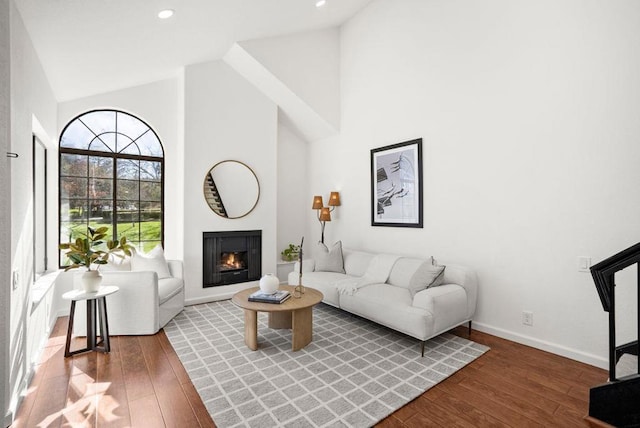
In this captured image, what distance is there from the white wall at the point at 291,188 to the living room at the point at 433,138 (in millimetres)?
36

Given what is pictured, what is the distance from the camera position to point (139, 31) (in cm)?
313

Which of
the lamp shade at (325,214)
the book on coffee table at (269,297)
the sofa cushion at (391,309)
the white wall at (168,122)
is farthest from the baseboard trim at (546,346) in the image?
the white wall at (168,122)

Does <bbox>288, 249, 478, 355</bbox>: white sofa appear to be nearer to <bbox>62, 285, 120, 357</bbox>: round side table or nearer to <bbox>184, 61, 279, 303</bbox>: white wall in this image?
<bbox>184, 61, 279, 303</bbox>: white wall

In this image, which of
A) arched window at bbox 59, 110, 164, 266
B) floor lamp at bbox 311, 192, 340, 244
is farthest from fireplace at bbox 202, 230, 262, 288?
floor lamp at bbox 311, 192, 340, 244

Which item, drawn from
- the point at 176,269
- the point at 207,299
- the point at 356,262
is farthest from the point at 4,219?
the point at 356,262

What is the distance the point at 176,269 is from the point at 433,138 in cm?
368

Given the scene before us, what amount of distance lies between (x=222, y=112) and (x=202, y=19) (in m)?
1.61

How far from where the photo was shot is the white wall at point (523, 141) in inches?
105

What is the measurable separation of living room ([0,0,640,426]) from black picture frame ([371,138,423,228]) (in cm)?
14

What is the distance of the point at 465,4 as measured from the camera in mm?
3629

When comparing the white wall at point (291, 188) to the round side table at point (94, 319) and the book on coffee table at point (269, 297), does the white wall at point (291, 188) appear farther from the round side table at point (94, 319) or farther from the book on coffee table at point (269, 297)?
the round side table at point (94, 319)

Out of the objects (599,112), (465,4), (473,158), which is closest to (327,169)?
(473,158)

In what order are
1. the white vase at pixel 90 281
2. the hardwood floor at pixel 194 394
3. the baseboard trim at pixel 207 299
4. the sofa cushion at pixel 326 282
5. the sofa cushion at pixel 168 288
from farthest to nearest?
the baseboard trim at pixel 207 299
the sofa cushion at pixel 326 282
the sofa cushion at pixel 168 288
the white vase at pixel 90 281
the hardwood floor at pixel 194 394

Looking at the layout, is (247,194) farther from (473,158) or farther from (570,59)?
(570,59)
